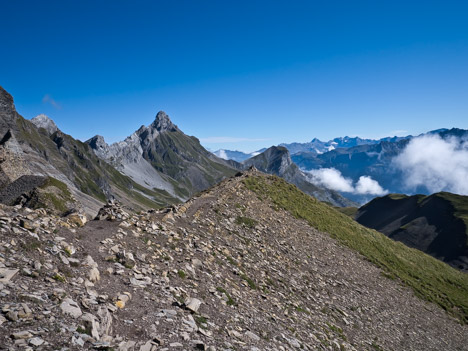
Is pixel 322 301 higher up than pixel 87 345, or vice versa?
pixel 87 345

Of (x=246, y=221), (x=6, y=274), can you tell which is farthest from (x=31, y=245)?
(x=246, y=221)

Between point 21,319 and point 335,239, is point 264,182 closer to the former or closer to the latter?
point 335,239

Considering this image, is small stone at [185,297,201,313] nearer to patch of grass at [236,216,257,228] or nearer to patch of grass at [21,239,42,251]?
patch of grass at [21,239,42,251]

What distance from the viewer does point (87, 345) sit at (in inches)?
359

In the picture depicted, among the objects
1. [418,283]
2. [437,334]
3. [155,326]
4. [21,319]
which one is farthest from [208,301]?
[418,283]

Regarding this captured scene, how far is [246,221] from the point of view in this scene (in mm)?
32250

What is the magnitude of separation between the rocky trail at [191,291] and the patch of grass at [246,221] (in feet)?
0.63

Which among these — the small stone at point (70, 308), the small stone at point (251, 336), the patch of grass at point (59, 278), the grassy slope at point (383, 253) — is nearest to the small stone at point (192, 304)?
the small stone at point (251, 336)

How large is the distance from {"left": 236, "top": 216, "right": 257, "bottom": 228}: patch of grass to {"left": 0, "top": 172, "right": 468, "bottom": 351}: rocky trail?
0.19 meters

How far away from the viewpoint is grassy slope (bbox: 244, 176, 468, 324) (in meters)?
37.1

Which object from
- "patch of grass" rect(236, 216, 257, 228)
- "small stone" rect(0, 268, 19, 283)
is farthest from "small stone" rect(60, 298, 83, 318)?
"patch of grass" rect(236, 216, 257, 228)

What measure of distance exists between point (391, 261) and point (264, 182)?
923 inches

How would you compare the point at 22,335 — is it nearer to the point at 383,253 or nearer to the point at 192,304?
the point at 192,304

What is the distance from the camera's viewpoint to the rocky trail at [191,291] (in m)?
10.3
